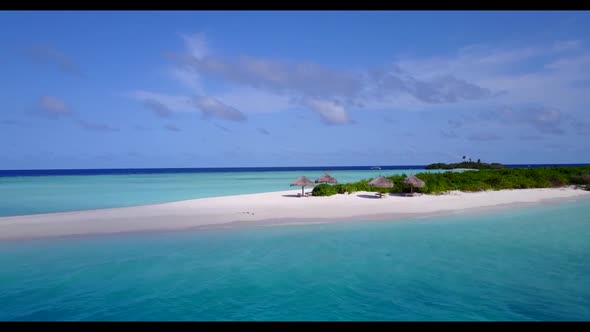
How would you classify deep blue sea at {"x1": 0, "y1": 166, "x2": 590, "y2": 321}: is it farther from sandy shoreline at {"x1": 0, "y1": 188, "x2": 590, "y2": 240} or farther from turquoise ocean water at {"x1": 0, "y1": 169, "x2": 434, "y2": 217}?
turquoise ocean water at {"x1": 0, "y1": 169, "x2": 434, "y2": 217}

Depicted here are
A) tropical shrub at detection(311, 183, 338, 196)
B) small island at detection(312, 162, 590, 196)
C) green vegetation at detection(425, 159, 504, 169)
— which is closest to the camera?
tropical shrub at detection(311, 183, 338, 196)

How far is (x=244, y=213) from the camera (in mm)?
15648

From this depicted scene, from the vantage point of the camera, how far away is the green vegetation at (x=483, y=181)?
880 inches

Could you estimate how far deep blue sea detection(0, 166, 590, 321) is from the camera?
249 inches

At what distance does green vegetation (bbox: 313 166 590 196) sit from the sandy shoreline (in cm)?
121

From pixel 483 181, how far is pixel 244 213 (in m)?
18.3

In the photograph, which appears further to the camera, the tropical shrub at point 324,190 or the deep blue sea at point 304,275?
the tropical shrub at point 324,190

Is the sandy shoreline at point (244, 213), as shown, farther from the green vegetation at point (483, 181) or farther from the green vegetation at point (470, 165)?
the green vegetation at point (470, 165)

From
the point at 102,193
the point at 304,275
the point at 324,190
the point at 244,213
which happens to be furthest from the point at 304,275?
the point at 102,193

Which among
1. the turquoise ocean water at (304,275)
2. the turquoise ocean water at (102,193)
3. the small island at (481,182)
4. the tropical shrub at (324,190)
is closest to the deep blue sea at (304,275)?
the turquoise ocean water at (304,275)

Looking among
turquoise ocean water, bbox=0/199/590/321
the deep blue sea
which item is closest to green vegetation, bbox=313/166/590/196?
the deep blue sea

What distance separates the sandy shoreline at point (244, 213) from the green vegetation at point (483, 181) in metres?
1.21
